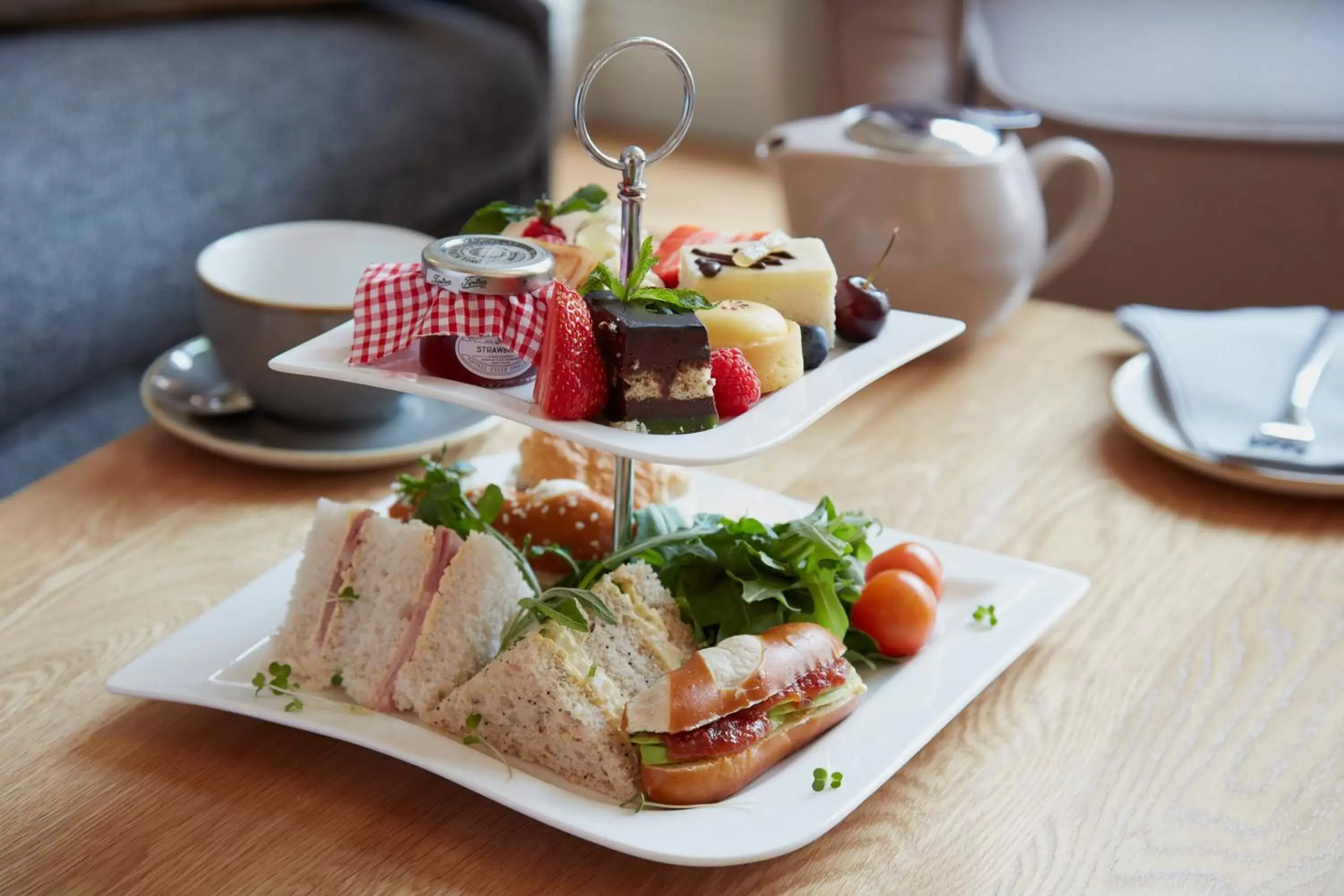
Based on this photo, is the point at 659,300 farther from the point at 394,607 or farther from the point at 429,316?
the point at 394,607

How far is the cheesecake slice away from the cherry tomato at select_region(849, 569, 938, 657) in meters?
0.17

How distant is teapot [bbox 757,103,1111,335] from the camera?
53.6 inches

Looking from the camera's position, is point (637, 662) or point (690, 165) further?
point (690, 165)

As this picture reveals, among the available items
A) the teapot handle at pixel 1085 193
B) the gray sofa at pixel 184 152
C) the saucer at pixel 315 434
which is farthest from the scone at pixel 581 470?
the gray sofa at pixel 184 152

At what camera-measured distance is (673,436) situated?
2.45 ft

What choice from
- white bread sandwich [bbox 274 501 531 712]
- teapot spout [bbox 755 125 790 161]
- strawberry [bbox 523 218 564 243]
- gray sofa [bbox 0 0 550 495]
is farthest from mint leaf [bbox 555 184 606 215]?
gray sofa [bbox 0 0 550 495]

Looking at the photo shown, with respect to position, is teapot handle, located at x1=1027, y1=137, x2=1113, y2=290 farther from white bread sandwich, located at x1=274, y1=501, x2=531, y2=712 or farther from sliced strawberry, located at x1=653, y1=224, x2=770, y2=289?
white bread sandwich, located at x1=274, y1=501, x2=531, y2=712

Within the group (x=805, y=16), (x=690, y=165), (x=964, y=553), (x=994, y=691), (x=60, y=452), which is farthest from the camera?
(x=690, y=165)

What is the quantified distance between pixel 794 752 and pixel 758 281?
294mm

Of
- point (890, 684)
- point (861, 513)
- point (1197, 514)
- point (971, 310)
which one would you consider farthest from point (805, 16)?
point (890, 684)

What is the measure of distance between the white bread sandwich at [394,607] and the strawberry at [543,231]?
210mm

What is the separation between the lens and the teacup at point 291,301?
1.14 m

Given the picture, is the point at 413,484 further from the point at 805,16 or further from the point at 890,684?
the point at 805,16

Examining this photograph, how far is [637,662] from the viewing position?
83 centimetres
